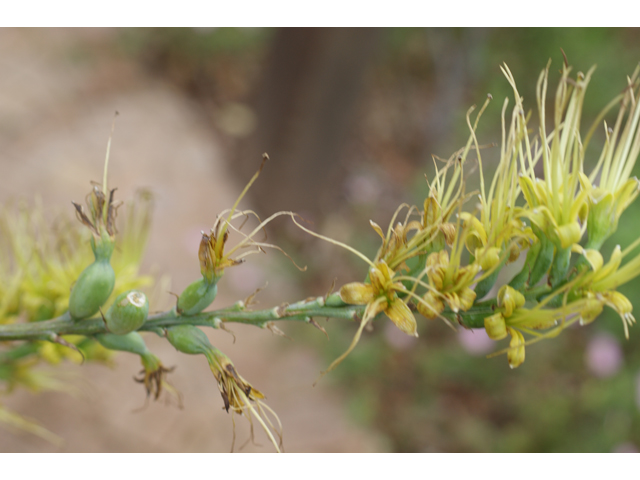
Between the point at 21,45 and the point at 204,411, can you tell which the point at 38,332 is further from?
the point at 21,45

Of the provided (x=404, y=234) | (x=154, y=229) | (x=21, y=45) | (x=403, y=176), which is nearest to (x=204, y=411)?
(x=154, y=229)

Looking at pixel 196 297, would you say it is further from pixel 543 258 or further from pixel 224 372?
pixel 543 258

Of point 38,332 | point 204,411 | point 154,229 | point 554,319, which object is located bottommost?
point 204,411

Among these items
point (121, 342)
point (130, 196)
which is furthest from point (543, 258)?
point (130, 196)

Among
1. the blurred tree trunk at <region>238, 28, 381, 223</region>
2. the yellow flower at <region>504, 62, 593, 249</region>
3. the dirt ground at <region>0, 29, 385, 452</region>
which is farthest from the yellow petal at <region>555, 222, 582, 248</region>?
the blurred tree trunk at <region>238, 28, 381, 223</region>

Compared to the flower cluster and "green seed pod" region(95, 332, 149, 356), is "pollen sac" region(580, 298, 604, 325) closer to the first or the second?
the flower cluster

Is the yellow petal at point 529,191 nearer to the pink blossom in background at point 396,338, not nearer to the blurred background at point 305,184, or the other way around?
the blurred background at point 305,184

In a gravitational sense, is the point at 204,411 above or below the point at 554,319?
below
